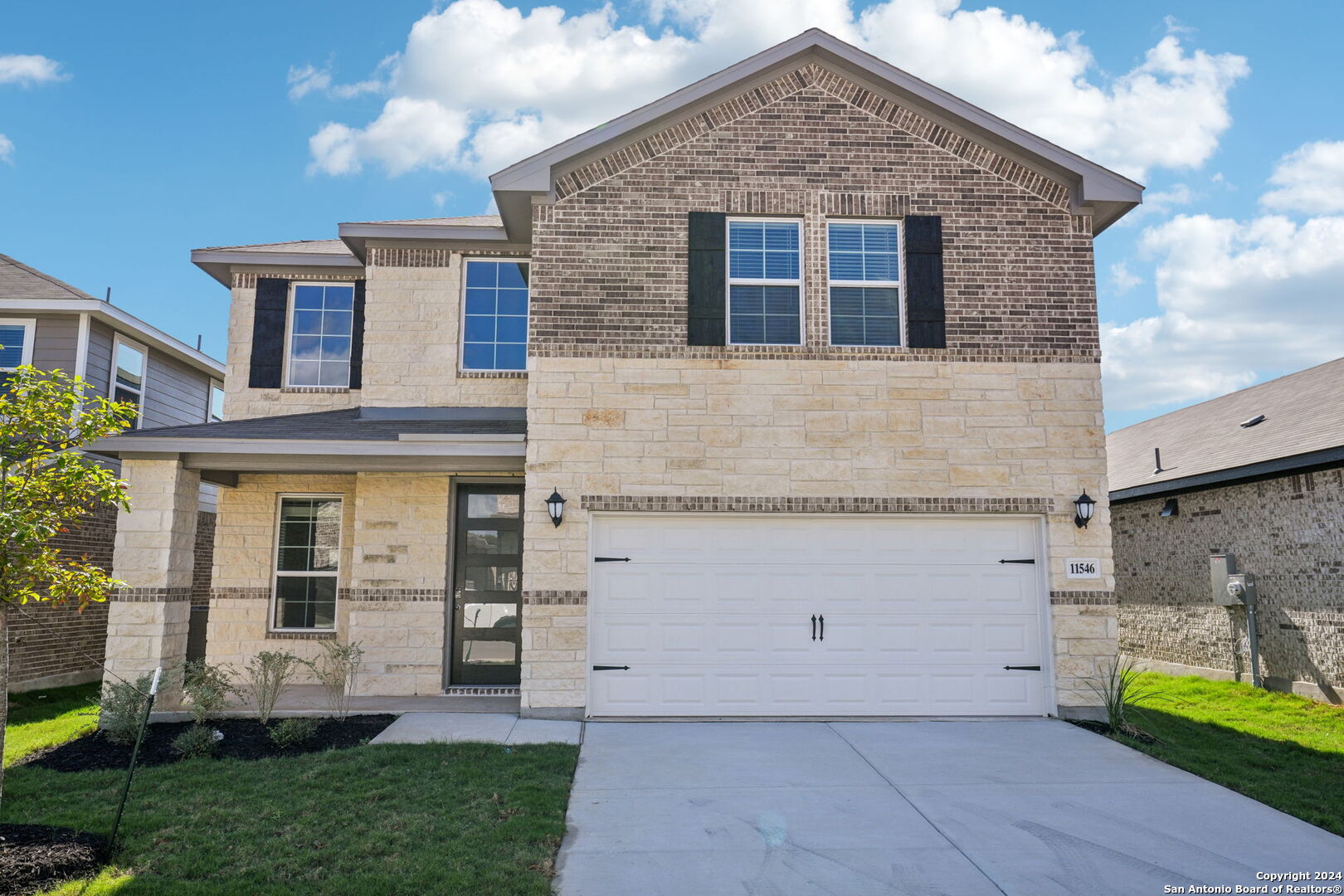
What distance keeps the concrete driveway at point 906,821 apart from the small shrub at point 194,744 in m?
3.30

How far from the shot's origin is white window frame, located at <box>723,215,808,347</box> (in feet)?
32.2

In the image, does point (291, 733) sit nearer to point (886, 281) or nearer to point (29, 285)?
point (886, 281)

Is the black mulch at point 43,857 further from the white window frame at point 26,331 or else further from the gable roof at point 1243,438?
the gable roof at point 1243,438

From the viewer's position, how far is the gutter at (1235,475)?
34.8ft

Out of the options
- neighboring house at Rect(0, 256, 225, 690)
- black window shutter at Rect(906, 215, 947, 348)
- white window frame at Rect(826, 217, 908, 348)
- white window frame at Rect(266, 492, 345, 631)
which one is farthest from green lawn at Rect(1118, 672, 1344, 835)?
neighboring house at Rect(0, 256, 225, 690)

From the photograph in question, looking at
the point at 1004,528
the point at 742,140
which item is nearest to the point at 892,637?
the point at 1004,528

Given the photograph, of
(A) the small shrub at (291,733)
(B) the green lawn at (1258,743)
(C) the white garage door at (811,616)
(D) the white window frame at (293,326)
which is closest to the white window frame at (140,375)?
(D) the white window frame at (293,326)

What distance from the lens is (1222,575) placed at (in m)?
12.4

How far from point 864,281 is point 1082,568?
12.9 ft

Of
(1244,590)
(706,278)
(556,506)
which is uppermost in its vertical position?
(706,278)

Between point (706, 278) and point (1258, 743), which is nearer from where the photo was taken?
point (1258, 743)

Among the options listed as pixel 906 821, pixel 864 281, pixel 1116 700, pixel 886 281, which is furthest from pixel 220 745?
pixel 1116 700

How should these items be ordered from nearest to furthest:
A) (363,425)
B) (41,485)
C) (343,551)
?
1. (41,485)
2. (363,425)
3. (343,551)

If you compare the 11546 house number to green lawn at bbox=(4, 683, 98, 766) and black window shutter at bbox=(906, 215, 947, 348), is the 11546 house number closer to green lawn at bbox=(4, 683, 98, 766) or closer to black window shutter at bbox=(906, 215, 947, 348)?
black window shutter at bbox=(906, 215, 947, 348)
